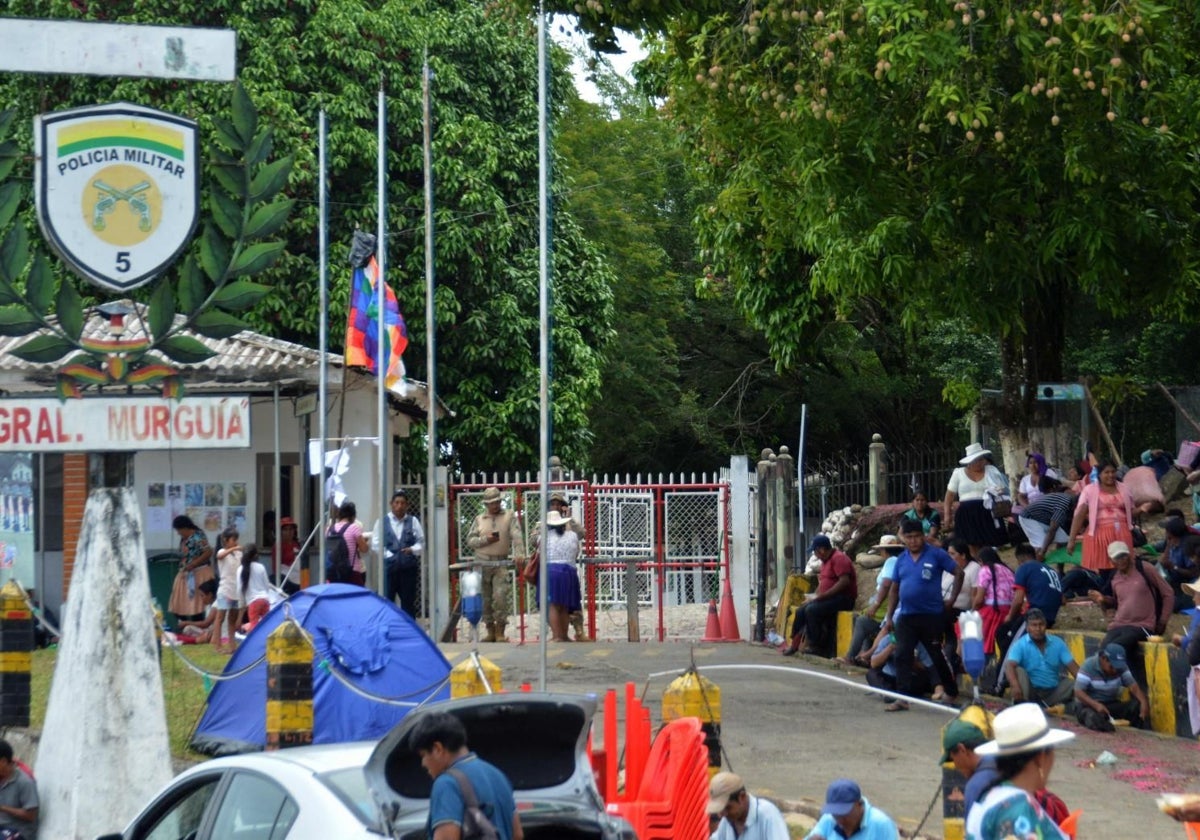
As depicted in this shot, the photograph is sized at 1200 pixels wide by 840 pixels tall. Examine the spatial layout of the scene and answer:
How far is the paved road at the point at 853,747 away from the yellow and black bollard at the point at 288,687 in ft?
10.1

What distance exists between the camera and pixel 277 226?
12758mm

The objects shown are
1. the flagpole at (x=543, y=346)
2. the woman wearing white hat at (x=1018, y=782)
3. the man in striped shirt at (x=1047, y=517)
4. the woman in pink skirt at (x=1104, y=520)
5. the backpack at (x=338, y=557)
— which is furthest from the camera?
the backpack at (x=338, y=557)

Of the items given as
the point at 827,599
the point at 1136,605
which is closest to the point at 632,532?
the point at 827,599

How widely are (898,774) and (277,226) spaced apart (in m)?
6.17

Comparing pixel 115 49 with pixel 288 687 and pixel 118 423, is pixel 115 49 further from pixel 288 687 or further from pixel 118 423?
pixel 288 687

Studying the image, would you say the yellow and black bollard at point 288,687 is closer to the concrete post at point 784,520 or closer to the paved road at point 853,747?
the paved road at point 853,747

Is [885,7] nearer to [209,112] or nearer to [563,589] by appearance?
[563,589]

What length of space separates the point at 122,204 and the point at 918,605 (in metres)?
7.51

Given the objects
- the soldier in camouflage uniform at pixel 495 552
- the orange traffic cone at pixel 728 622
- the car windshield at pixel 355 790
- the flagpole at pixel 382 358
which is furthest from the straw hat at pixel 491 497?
the car windshield at pixel 355 790

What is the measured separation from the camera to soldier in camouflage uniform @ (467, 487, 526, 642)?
2053 centimetres

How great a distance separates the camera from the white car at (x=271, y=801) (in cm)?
657

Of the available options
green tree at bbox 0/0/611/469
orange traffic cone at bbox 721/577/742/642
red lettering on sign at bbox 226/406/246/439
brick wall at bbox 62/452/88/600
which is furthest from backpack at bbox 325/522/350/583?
red lettering on sign at bbox 226/406/246/439

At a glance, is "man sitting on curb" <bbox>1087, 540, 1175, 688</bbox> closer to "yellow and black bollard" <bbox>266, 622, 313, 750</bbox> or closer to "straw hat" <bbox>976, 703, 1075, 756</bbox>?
"yellow and black bollard" <bbox>266, 622, 313, 750</bbox>

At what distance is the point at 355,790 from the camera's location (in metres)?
6.78
